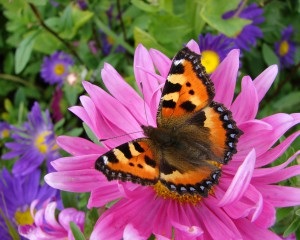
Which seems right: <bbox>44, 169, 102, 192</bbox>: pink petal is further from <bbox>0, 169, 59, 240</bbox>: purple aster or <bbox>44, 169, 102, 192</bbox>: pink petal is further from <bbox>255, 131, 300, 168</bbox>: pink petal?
<bbox>0, 169, 59, 240</bbox>: purple aster

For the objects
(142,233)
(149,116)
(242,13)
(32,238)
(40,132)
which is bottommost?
(40,132)

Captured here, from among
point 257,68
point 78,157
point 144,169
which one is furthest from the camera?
point 257,68

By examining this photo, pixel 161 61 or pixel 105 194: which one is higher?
pixel 161 61

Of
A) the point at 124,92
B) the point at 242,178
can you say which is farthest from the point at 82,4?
the point at 242,178

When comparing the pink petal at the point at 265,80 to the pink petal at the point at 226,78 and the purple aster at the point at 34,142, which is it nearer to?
the pink petal at the point at 226,78

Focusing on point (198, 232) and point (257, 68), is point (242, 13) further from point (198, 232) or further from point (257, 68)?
point (198, 232)

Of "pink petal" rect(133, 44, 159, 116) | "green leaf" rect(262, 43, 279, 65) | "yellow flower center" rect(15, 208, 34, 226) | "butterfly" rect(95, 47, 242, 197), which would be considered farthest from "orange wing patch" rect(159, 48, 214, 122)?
"green leaf" rect(262, 43, 279, 65)

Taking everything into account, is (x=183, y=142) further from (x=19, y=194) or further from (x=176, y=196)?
(x=19, y=194)

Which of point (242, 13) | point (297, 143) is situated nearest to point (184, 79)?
point (297, 143)
